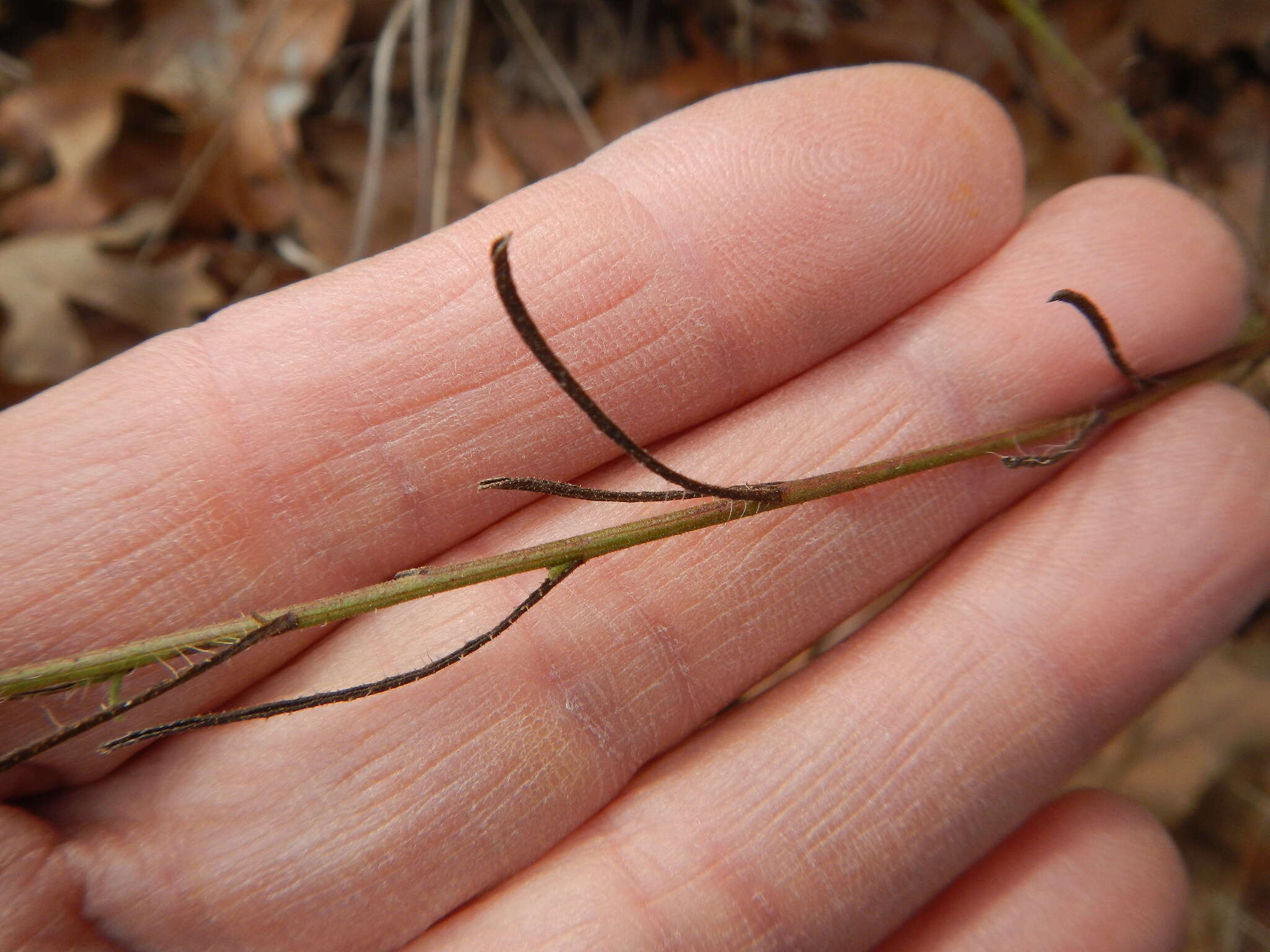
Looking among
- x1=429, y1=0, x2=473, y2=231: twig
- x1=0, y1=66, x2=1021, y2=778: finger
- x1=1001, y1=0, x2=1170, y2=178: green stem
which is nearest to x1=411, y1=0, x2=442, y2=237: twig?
x1=429, y1=0, x2=473, y2=231: twig

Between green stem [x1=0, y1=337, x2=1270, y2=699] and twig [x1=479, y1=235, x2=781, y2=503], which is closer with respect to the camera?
twig [x1=479, y1=235, x2=781, y2=503]

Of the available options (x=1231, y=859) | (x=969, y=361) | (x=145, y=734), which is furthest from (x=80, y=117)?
(x=1231, y=859)

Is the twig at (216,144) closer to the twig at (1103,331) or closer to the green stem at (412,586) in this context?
the green stem at (412,586)

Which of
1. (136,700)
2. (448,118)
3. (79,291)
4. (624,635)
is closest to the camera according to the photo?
(136,700)

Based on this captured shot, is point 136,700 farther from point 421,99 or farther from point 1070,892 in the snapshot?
point 421,99

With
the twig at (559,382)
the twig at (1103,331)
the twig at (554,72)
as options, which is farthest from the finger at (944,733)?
the twig at (554,72)

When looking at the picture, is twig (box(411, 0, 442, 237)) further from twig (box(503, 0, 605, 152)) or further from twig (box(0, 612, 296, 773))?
twig (box(0, 612, 296, 773))

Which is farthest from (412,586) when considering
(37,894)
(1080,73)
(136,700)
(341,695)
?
(1080,73)
